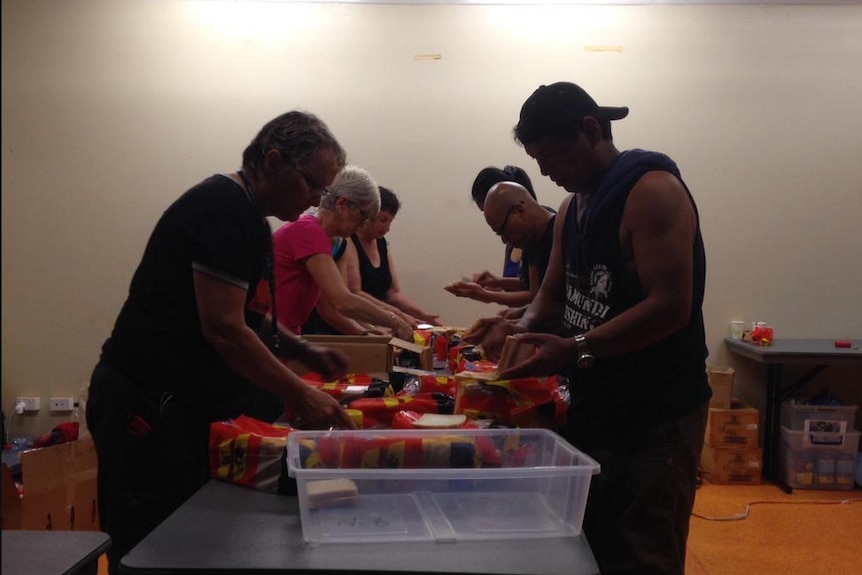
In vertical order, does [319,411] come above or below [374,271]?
below

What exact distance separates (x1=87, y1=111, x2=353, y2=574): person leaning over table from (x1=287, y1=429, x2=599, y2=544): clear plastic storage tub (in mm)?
211

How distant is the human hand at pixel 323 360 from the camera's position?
1.88 meters

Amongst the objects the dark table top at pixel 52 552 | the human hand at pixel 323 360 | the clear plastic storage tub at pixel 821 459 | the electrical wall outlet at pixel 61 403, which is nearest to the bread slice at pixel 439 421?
the human hand at pixel 323 360

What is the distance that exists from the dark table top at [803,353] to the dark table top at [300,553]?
10.1 ft

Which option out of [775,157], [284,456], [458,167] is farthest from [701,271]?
[775,157]

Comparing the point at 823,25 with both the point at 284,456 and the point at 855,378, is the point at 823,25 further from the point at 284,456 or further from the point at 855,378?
the point at 284,456

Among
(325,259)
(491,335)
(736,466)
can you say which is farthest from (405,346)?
(736,466)

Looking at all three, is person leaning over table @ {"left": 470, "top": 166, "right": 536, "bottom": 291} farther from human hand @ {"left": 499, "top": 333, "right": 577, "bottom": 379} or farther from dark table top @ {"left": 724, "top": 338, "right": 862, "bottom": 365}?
human hand @ {"left": 499, "top": 333, "right": 577, "bottom": 379}

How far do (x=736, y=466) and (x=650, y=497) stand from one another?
2947 millimetres

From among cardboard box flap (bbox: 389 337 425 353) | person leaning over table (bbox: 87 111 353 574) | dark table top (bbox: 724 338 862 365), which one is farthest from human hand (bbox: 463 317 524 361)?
dark table top (bbox: 724 338 862 365)

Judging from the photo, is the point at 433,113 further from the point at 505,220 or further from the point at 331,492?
the point at 331,492

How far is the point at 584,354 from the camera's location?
1428 mm

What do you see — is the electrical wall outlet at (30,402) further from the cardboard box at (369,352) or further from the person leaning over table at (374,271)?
the cardboard box at (369,352)

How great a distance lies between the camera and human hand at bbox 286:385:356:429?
1.39 metres
